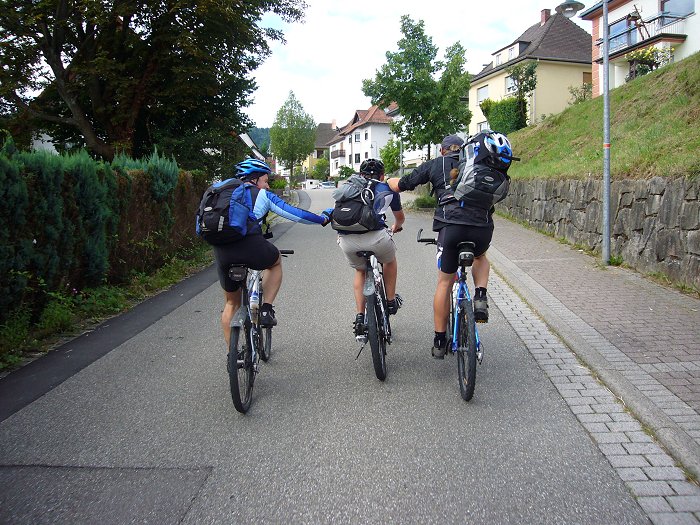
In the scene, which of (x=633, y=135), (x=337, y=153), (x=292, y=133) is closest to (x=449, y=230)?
(x=633, y=135)

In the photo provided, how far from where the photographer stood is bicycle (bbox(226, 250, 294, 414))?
4.03 m

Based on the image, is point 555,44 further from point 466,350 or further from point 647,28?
point 466,350

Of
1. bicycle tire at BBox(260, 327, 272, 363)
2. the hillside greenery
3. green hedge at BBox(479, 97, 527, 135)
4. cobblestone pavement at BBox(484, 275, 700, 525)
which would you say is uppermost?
green hedge at BBox(479, 97, 527, 135)

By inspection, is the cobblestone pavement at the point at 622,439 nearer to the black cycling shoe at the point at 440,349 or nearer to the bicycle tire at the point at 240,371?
the black cycling shoe at the point at 440,349

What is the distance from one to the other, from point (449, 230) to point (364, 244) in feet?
2.44

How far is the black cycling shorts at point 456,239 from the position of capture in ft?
14.5

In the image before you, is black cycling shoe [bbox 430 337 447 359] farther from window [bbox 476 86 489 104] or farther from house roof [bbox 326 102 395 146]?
house roof [bbox 326 102 395 146]

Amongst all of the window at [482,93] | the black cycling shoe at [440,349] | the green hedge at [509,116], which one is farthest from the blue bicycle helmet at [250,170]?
the window at [482,93]

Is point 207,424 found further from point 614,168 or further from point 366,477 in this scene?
point 614,168

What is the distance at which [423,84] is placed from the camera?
23.9 meters

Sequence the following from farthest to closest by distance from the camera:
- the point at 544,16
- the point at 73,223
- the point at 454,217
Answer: the point at 544,16 → the point at 73,223 → the point at 454,217

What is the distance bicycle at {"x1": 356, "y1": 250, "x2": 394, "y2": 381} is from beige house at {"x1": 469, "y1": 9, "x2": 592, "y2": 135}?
39086mm

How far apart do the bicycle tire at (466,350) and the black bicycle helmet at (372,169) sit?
1.31 m

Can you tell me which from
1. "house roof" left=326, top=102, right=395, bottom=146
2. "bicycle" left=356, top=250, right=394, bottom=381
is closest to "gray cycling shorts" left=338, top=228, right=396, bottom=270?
"bicycle" left=356, top=250, right=394, bottom=381
